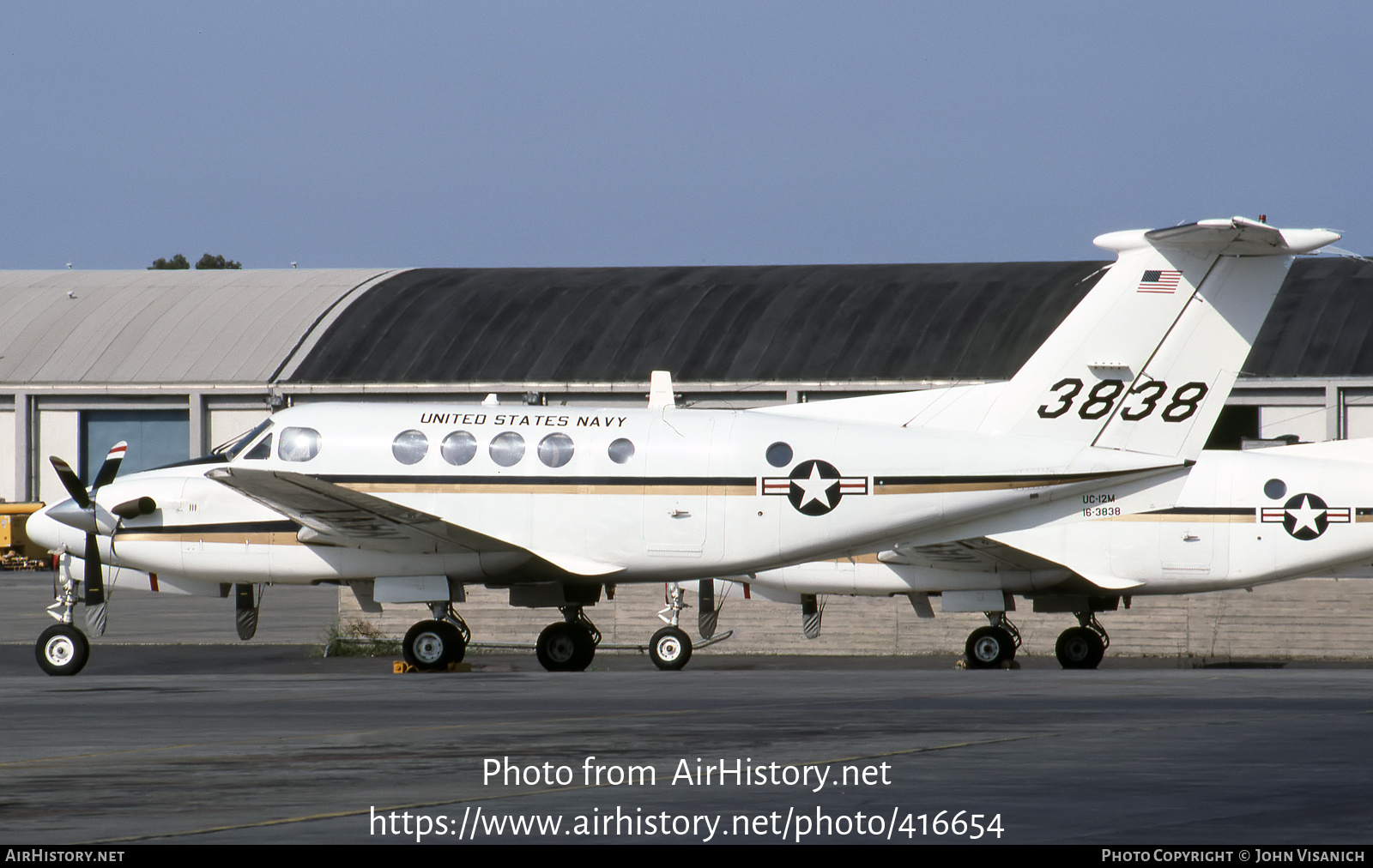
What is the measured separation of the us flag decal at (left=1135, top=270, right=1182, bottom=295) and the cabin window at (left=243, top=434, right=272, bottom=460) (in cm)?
1114

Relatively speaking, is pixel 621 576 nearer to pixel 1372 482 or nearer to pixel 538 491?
pixel 538 491

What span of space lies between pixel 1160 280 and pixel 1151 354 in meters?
0.92

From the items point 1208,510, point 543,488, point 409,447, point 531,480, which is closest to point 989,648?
point 1208,510

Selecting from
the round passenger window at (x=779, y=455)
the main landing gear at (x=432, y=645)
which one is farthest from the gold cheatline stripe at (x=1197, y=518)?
the main landing gear at (x=432, y=645)

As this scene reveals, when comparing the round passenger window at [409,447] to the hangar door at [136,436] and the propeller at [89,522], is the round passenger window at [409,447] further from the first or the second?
the hangar door at [136,436]

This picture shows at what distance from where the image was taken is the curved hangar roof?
4122 centimetres

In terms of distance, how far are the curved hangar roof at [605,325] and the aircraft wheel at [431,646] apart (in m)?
20.9

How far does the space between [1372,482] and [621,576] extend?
37.4ft

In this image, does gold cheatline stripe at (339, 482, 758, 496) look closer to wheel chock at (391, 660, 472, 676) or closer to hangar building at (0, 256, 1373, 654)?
wheel chock at (391, 660, 472, 676)

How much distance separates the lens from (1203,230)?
803 inches

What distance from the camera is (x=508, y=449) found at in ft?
71.7

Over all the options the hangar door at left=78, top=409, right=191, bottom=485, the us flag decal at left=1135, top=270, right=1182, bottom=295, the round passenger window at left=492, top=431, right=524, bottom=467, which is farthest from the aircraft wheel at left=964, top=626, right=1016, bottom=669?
the hangar door at left=78, top=409, right=191, bottom=485

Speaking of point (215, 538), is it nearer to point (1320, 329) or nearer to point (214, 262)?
point (1320, 329)

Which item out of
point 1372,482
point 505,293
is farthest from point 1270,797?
point 505,293
